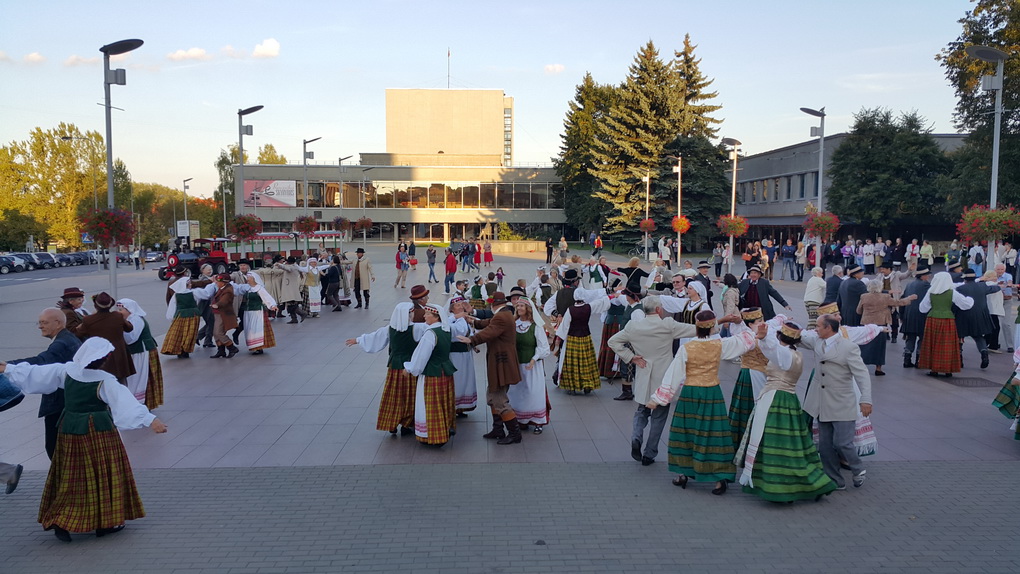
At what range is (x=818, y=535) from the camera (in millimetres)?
5570

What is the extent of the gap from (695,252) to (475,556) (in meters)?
49.3

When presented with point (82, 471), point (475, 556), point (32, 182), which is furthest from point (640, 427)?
point (32, 182)

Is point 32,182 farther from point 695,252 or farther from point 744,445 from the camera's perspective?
point 744,445

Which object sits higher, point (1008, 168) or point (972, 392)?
point (1008, 168)

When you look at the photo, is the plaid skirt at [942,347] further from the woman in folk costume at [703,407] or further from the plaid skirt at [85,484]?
the plaid skirt at [85,484]

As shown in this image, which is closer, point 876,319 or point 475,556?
point 475,556

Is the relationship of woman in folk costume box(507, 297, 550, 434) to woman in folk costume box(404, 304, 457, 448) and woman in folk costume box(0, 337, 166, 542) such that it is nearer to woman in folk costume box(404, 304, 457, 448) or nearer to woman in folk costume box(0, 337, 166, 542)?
woman in folk costume box(404, 304, 457, 448)

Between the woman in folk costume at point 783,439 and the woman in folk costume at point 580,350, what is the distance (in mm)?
3911

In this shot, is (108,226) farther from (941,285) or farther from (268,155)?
(268,155)

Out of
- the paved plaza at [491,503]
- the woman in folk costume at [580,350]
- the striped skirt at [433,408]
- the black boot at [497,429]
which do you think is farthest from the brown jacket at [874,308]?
the striped skirt at [433,408]

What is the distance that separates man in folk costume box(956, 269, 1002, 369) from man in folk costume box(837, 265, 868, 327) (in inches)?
60.0

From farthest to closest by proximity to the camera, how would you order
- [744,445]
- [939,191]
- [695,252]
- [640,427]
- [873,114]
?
1. [695,252]
2. [873,114]
3. [939,191]
4. [640,427]
5. [744,445]

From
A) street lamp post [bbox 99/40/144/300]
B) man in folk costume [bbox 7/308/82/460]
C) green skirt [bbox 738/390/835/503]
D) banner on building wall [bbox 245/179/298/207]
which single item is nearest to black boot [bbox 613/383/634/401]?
green skirt [bbox 738/390/835/503]

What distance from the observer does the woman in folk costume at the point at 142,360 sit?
28.4 ft
